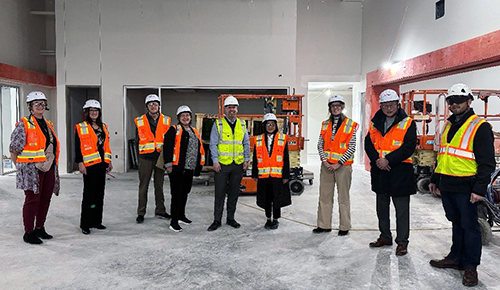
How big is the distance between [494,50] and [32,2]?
451 inches

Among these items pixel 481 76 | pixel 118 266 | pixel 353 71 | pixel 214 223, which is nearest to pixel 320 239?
pixel 214 223

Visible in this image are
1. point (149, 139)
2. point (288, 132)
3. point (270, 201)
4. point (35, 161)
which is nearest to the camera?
point (35, 161)

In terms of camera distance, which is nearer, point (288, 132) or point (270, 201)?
point (270, 201)

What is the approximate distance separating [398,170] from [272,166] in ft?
4.88

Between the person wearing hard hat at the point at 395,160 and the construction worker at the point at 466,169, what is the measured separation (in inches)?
16.7

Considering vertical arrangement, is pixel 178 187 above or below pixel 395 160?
below

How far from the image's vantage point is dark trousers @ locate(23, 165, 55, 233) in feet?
13.7

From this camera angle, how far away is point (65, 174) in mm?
9961

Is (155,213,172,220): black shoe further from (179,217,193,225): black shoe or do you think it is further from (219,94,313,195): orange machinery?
(219,94,313,195): orange machinery

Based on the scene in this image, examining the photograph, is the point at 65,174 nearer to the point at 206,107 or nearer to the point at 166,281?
the point at 206,107

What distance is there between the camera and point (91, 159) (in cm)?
458

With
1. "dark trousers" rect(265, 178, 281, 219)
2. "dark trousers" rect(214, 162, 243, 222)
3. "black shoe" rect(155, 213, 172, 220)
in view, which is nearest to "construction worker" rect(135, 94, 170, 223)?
"black shoe" rect(155, 213, 172, 220)

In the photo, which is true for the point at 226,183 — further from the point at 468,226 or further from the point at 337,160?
the point at 468,226

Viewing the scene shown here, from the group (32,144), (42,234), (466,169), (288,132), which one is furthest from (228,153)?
(288,132)
